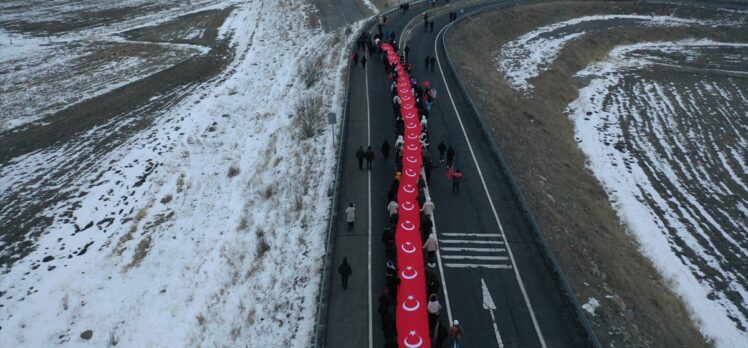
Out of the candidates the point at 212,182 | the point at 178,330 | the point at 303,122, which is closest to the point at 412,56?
the point at 303,122

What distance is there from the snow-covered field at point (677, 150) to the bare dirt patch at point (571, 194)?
76cm

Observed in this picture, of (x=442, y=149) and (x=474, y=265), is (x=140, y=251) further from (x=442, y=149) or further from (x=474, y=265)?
(x=474, y=265)

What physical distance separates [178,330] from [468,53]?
34.1 meters

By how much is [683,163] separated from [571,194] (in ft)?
31.3

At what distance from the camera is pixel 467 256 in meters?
16.9

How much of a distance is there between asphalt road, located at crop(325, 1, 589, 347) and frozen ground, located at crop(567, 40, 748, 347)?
24.6 feet

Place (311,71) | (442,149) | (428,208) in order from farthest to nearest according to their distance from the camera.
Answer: (311,71)
(442,149)
(428,208)

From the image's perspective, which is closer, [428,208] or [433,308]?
[433,308]

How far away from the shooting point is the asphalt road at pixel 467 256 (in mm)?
13922

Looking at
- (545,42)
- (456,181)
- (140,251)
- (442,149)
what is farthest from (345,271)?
(545,42)

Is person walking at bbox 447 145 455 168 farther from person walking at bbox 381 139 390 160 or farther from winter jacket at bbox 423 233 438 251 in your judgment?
winter jacket at bbox 423 233 438 251

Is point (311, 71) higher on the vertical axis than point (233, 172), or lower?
higher

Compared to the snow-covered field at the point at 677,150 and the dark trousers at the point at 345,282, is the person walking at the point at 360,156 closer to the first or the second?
the dark trousers at the point at 345,282

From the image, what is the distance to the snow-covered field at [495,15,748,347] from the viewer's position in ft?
66.2
